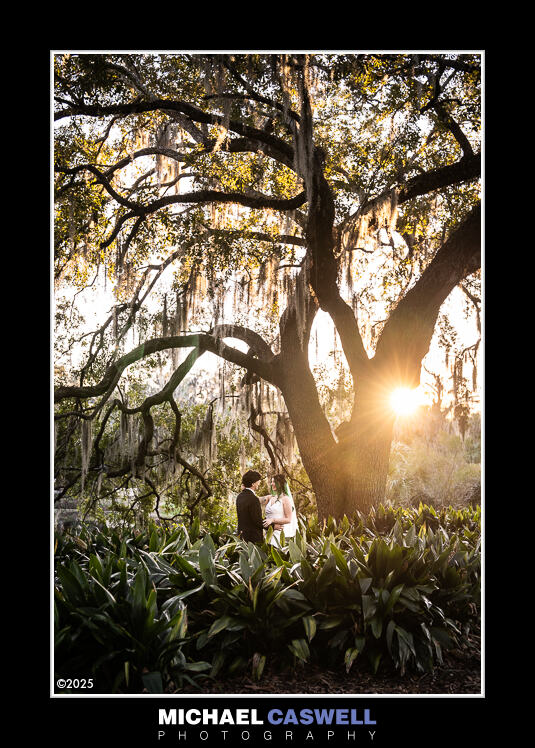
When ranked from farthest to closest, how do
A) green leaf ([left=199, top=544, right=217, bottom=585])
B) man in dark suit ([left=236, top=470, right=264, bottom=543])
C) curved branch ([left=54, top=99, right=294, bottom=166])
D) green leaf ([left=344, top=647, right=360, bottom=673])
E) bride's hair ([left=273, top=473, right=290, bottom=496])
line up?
1. bride's hair ([left=273, top=473, right=290, bottom=496])
2. curved branch ([left=54, top=99, right=294, bottom=166])
3. man in dark suit ([left=236, top=470, right=264, bottom=543])
4. green leaf ([left=199, top=544, right=217, bottom=585])
5. green leaf ([left=344, top=647, right=360, bottom=673])

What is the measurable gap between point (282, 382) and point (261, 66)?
3352 millimetres

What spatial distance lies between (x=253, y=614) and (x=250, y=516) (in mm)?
1294

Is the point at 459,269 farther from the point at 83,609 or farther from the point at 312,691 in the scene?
the point at 83,609

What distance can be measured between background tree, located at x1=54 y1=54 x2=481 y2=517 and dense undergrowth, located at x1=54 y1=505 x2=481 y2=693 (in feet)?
7.66

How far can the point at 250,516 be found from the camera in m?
4.55

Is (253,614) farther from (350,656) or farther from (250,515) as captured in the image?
(250,515)

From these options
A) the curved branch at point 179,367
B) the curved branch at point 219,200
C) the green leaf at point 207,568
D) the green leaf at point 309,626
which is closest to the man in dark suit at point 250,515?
the green leaf at point 207,568

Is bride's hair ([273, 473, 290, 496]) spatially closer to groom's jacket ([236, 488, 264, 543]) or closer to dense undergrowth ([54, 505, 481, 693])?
groom's jacket ([236, 488, 264, 543])

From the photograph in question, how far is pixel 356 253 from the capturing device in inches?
290

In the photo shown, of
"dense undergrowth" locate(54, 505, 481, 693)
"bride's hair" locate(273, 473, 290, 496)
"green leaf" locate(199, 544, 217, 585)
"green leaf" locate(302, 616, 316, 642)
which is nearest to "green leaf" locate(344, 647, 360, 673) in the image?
"dense undergrowth" locate(54, 505, 481, 693)

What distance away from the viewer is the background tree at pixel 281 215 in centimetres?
515

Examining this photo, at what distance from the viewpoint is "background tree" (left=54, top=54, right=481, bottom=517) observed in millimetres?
5152
